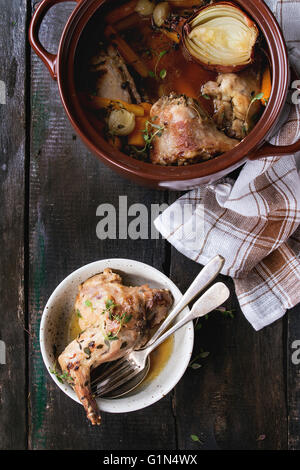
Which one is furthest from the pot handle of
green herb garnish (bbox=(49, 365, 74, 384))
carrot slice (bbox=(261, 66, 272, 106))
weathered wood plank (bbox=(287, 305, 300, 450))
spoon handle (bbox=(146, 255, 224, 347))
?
weathered wood plank (bbox=(287, 305, 300, 450))

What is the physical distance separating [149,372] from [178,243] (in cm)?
31

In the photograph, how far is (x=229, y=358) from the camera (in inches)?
48.7

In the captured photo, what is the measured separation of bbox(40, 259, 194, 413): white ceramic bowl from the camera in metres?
1.11

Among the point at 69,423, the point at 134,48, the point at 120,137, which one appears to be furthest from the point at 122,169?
the point at 69,423

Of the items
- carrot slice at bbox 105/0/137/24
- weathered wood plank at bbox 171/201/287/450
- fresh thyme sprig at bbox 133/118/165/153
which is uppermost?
carrot slice at bbox 105/0/137/24

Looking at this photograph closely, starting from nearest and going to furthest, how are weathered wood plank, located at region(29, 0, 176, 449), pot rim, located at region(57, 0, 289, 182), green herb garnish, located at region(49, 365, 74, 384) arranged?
1. pot rim, located at region(57, 0, 289, 182)
2. green herb garnish, located at region(49, 365, 74, 384)
3. weathered wood plank, located at region(29, 0, 176, 449)

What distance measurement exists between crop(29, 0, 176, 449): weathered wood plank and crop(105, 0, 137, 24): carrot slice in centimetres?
33

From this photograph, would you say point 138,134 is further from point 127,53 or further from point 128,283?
point 128,283

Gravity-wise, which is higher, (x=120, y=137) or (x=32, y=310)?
(x=120, y=137)

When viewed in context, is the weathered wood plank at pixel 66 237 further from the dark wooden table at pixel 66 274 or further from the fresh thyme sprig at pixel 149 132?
the fresh thyme sprig at pixel 149 132

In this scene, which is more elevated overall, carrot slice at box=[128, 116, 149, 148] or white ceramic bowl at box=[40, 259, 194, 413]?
carrot slice at box=[128, 116, 149, 148]

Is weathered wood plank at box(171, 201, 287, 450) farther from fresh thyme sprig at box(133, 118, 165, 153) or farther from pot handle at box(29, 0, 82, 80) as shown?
pot handle at box(29, 0, 82, 80)

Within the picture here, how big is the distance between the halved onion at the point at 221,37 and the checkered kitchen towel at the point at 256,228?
23cm

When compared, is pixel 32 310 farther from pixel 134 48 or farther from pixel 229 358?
pixel 134 48
